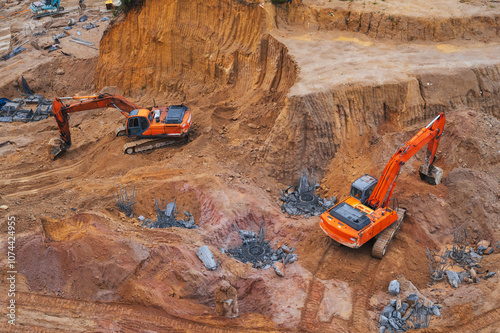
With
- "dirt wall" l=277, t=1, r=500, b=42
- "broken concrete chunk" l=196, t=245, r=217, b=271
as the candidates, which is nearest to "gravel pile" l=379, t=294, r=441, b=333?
"broken concrete chunk" l=196, t=245, r=217, b=271

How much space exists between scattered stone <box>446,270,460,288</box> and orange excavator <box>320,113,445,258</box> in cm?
193

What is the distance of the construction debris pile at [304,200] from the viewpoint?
17547 mm

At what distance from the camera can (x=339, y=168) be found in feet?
60.8

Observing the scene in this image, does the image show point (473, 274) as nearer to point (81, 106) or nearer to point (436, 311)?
point (436, 311)

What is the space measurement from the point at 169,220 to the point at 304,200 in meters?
5.20

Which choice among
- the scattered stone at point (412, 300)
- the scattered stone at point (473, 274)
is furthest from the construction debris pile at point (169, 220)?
the scattered stone at point (473, 274)

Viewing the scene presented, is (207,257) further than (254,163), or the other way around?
(254,163)

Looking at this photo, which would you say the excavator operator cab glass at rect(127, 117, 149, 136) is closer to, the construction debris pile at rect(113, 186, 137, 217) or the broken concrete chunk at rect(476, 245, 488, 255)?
the construction debris pile at rect(113, 186, 137, 217)

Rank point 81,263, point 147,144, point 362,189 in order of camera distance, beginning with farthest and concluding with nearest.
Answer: point 147,144
point 362,189
point 81,263

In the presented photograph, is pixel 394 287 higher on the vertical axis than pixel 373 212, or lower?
lower

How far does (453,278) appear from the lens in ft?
45.1

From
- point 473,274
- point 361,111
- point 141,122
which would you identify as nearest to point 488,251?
point 473,274

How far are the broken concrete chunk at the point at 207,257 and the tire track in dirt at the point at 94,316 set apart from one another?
1.83 meters

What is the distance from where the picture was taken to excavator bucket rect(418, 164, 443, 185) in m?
16.9
